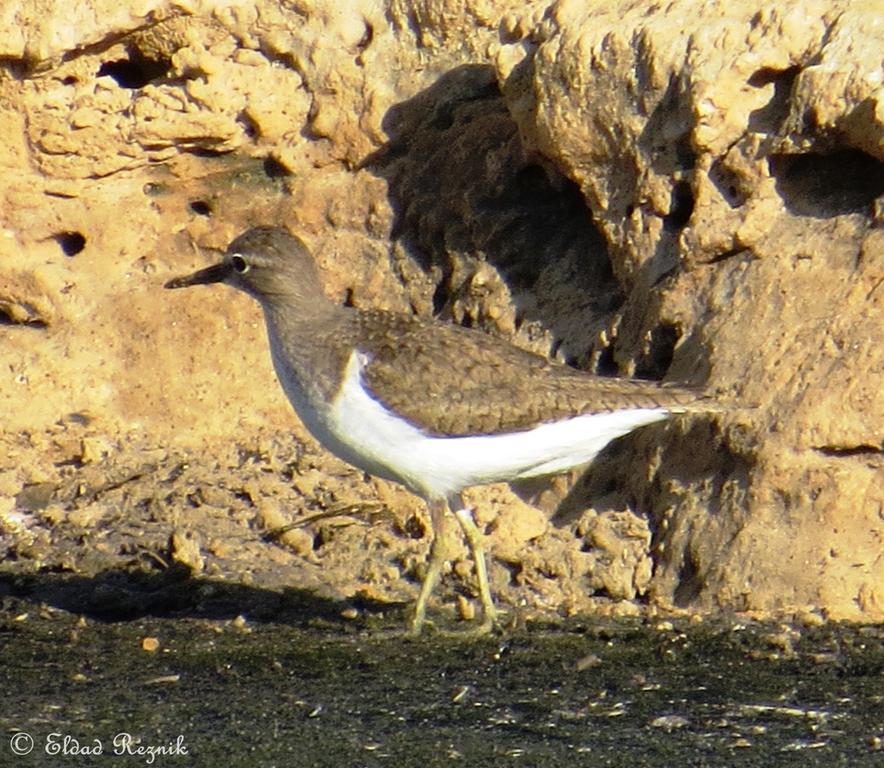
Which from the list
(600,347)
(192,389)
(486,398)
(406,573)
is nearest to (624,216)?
(600,347)

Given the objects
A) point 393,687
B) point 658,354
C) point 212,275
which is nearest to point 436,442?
point 393,687

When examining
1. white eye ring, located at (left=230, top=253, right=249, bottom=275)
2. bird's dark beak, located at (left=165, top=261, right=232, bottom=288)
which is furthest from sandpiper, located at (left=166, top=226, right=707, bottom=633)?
bird's dark beak, located at (left=165, top=261, right=232, bottom=288)

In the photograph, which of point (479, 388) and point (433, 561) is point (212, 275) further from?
point (433, 561)

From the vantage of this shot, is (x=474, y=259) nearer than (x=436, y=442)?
No

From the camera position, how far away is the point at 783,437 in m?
7.89

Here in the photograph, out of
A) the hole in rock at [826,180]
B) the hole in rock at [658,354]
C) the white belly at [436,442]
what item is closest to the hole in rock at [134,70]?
the white belly at [436,442]

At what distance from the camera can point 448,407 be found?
8.02 m

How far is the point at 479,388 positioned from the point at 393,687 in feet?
5.00

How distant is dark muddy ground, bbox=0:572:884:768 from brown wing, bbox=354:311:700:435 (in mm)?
1029

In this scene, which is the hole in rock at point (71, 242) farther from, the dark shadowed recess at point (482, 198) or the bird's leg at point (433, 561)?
the bird's leg at point (433, 561)

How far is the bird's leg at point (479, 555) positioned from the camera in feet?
26.5

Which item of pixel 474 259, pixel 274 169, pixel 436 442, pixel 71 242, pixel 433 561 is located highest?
pixel 274 169

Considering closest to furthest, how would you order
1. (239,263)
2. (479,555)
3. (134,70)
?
(479,555)
(239,263)
(134,70)

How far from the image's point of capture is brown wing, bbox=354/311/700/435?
7.93 m
